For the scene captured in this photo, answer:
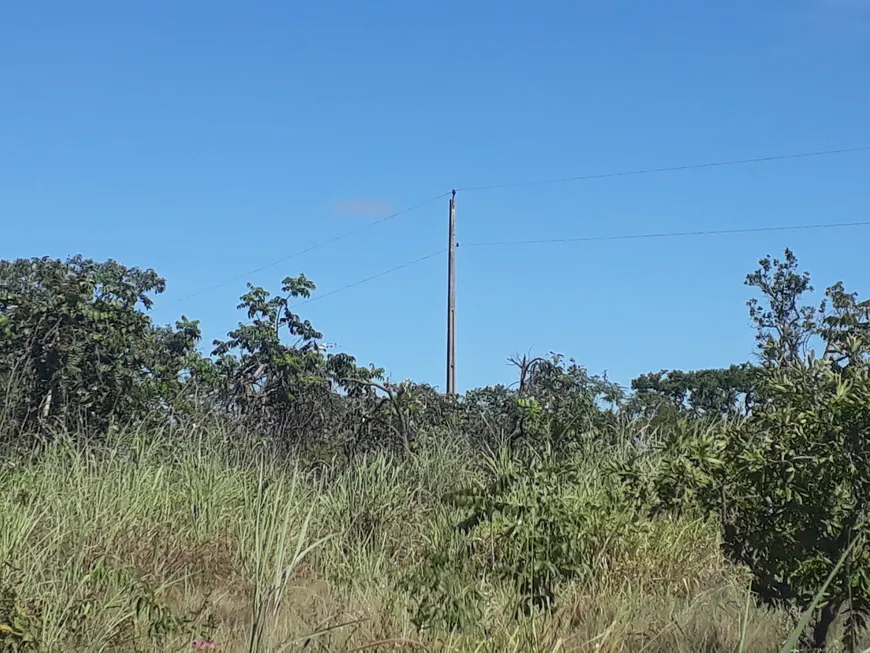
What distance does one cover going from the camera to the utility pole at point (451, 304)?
2048cm

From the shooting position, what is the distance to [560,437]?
10648 millimetres

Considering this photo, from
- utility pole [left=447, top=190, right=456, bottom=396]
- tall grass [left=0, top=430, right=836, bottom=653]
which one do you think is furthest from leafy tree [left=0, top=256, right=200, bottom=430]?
utility pole [left=447, top=190, right=456, bottom=396]

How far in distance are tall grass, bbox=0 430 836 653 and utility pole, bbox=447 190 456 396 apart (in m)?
9.63

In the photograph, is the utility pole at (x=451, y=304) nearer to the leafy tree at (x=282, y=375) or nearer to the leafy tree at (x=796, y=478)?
the leafy tree at (x=282, y=375)

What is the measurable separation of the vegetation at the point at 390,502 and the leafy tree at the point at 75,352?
3 cm

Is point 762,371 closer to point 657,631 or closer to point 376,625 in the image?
point 657,631

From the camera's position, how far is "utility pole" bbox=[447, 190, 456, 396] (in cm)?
2048

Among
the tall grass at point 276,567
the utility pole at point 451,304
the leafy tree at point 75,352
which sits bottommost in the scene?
the tall grass at point 276,567

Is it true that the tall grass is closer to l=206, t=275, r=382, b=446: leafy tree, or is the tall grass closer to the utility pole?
l=206, t=275, r=382, b=446: leafy tree

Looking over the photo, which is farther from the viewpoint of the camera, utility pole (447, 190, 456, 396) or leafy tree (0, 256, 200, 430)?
utility pole (447, 190, 456, 396)

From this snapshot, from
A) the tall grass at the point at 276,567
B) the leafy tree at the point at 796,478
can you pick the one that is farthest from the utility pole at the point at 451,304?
the leafy tree at the point at 796,478

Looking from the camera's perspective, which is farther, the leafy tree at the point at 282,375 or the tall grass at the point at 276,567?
the leafy tree at the point at 282,375

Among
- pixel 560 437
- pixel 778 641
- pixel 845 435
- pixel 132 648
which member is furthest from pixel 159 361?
pixel 845 435

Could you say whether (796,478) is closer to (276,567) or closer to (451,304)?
(276,567)
